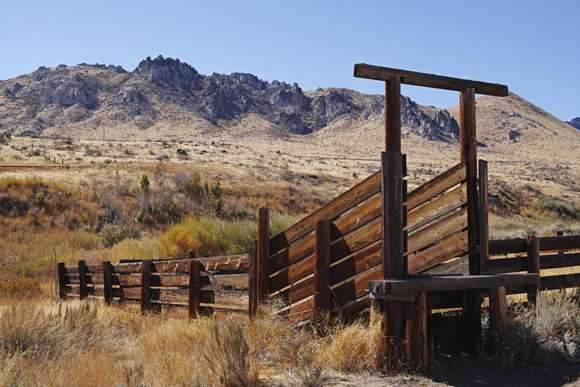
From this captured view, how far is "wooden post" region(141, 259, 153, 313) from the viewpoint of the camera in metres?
7.58

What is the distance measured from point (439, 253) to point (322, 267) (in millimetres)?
1352

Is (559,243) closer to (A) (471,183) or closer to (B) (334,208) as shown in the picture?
(A) (471,183)

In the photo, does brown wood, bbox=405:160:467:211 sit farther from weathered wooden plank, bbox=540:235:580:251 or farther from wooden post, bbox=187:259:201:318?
wooden post, bbox=187:259:201:318

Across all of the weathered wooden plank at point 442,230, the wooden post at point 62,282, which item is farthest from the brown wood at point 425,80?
the wooden post at point 62,282

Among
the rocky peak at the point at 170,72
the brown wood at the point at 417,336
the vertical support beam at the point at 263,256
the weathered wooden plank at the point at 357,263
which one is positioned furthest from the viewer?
the rocky peak at the point at 170,72

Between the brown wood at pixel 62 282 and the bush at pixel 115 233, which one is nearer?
the brown wood at pixel 62 282

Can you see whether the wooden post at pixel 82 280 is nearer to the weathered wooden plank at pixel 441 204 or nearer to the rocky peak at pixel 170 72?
the weathered wooden plank at pixel 441 204

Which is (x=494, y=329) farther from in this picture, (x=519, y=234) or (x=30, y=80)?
(x=30, y=80)

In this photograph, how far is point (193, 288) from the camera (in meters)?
6.71

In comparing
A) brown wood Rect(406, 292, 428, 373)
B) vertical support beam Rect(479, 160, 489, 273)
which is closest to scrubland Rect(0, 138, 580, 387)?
brown wood Rect(406, 292, 428, 373)

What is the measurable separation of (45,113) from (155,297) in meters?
114

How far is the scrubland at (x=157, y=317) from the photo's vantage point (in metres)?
4.26

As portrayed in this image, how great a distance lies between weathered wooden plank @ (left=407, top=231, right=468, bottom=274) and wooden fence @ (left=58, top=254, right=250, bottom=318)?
2.20 m

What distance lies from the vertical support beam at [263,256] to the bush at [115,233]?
1310 centimetres
